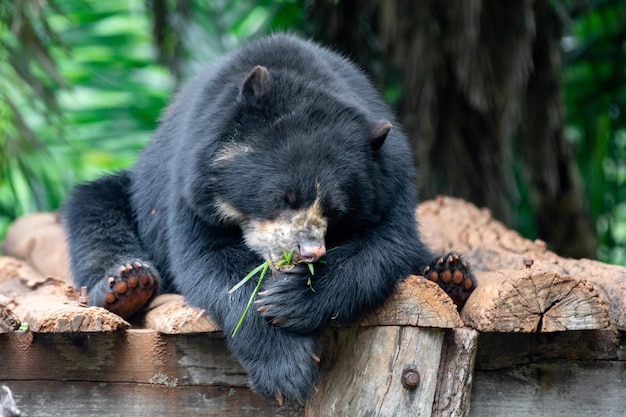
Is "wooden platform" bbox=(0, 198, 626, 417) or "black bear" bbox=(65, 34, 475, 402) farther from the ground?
"black bear" bbox=(65, 34, 475, 402)

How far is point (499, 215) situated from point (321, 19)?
85.7 inches

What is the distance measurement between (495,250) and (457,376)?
154 centimetres

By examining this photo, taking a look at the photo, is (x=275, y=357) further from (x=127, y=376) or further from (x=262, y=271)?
(x=127, y=376)

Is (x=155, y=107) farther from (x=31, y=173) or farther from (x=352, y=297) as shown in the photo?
(x=352, y=297)

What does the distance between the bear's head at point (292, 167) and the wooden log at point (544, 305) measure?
65 centimetres

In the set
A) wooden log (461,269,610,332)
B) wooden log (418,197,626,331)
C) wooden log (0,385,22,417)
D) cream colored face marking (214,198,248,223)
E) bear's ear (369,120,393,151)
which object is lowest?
wooden log (418,197,626,331)

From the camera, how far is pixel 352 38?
24.5 feet

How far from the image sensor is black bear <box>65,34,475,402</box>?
3.14 metres

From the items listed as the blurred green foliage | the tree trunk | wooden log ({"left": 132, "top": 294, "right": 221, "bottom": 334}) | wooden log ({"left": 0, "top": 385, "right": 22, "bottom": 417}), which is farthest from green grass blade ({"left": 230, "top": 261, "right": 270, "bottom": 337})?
the blurred green foliage

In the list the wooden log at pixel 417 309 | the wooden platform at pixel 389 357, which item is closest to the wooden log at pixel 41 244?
the wooden platform at pixel 389 357

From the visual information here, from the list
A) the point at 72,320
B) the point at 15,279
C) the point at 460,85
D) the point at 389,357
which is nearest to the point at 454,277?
the point at 389,357

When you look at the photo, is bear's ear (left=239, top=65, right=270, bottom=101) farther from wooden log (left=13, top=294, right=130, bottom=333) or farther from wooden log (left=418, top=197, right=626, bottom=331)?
wooden log (left=418, top=197, right=626, bottom=331)

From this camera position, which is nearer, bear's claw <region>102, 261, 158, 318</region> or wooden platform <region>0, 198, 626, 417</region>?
wooden platform <region>0, 198, 626, 417</region>

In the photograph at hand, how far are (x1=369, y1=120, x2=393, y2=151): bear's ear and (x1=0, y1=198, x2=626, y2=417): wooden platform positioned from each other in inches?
23.3
